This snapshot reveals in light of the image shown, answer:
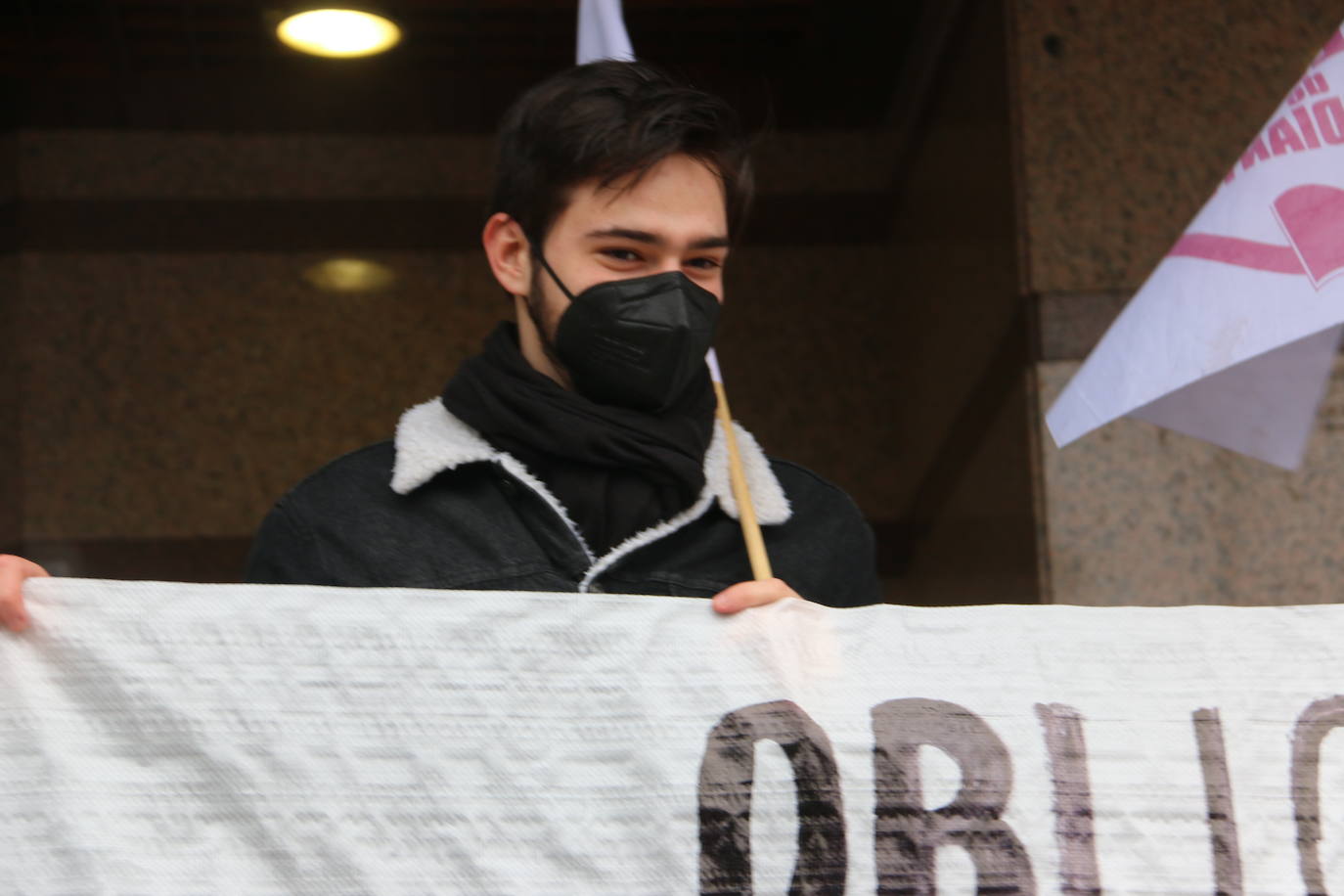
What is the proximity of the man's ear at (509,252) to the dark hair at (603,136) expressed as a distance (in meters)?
0.02

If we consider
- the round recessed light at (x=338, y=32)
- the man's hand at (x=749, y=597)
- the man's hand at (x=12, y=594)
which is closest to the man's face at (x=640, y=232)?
the man's hand at (x=749, y=597)

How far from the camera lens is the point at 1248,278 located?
254cm

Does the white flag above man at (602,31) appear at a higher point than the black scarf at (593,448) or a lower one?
higher

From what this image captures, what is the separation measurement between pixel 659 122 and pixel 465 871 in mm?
1130

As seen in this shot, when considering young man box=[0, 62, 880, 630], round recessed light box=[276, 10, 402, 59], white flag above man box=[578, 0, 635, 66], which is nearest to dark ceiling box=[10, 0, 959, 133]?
round recessed light box=[276, 10, 402, 59]

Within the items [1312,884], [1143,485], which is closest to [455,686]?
[1312,884]

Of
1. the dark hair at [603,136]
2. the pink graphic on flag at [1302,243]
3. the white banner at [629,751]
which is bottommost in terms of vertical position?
the white banner at [629,751]

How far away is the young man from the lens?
2516mm

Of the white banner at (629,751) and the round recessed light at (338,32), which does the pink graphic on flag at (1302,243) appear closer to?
the white banner at (629,751)

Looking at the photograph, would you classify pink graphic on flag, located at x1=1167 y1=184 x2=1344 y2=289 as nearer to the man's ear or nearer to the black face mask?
the black face mask

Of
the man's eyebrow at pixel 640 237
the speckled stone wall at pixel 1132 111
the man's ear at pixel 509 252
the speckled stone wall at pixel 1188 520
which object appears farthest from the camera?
the speckled stone wall at pixel 1132 111

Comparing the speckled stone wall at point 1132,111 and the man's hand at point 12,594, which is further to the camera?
the speckled stone wall at point 1132,111

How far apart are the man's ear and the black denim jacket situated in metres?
0.23

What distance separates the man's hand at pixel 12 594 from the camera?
2088 millimetres
